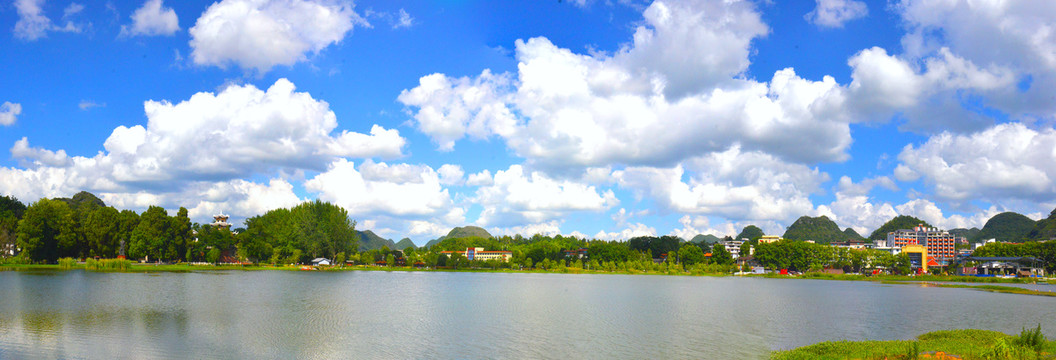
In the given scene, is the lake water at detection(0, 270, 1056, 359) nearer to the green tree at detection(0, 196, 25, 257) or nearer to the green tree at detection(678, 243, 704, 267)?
the green tree at detection(0, 196, 25, 257)

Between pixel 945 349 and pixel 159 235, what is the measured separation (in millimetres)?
126583

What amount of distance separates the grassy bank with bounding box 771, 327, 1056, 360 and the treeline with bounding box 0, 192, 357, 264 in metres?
118

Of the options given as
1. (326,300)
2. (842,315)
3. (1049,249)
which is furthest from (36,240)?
(1049,249)

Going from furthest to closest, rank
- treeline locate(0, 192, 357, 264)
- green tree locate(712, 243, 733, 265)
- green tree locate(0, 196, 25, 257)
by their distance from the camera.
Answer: green tree locate(712, 243, 733, 265), green tree locate(0, 196, 25, 257), treeline locate(0, 192, 357, 264)

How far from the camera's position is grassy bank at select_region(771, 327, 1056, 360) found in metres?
22.9

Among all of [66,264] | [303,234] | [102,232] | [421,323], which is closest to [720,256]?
[303,234]

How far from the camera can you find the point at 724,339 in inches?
1262

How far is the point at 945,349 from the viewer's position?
84.6 feet

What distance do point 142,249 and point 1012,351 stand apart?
128 metres

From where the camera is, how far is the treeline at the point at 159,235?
104 m

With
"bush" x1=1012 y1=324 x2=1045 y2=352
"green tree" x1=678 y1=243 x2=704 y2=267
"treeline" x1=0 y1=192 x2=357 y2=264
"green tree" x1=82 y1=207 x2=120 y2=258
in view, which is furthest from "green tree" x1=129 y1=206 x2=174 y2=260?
"green tree" x1=678 y1=243 x2=704 y2=267

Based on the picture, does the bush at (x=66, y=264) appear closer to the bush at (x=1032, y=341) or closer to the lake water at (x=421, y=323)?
the lake water at (x=421, y=323)

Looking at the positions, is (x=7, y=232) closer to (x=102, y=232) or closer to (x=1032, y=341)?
(x=102, y=232)

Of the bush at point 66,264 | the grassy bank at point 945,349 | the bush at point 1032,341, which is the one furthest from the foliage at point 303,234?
the bush at point 1032,341
